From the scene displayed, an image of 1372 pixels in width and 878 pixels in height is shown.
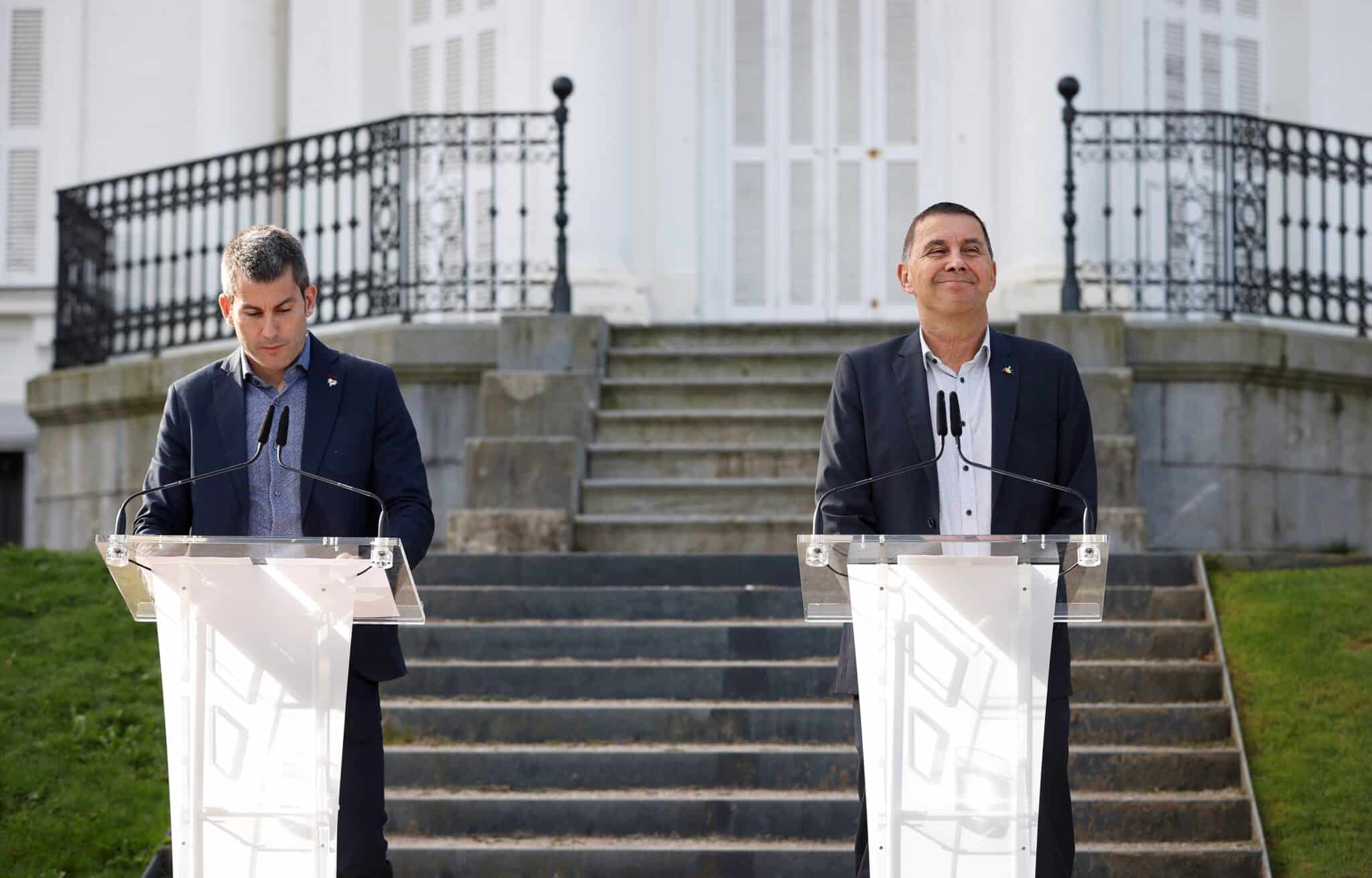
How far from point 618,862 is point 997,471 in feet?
9.23

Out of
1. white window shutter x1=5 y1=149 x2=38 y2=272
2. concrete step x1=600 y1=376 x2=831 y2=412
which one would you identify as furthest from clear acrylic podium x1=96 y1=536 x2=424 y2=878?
white window shutter x1=5 y1=149 x2=38 y2=272

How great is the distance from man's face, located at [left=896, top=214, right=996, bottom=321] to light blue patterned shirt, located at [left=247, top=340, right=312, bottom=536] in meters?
1.44

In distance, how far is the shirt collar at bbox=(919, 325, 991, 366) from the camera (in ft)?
14.7

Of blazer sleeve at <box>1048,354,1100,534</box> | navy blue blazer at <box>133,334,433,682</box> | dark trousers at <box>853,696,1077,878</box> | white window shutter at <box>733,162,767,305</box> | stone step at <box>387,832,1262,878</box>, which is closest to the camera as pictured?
dark trousers at <box>853,696,1077,878</box>

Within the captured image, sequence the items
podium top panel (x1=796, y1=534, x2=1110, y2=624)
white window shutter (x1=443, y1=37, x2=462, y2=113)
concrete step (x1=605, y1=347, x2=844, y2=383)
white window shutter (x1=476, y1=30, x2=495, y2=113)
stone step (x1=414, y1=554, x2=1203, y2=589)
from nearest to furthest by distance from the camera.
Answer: podium top panel (x1=796, y1=534, x2=1110, y2=624), stone step (x1=414, y1=554, x2=1203, y2=589), concrete step (x1=605, y1=347, x2=844, y2=383), white window shutter (x1=476, y1=30, x2=495, y2=113), white window shutter (x1=443, y1=37, x2=462, y2=113)

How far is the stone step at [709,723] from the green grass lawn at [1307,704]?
0.25m

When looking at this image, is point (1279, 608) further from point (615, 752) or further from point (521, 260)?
point (521, 260)

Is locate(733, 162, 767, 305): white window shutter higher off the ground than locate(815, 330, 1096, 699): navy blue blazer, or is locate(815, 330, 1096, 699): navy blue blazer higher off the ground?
locate(733, 162, 767, 305): white window shutter

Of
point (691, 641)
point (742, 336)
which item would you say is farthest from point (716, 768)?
point (742, 336)

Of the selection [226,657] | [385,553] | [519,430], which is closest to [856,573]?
[385,553]

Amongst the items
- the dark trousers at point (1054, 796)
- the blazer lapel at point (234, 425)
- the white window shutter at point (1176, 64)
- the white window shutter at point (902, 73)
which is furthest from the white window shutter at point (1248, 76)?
the blazer lapel at point (234, 425)

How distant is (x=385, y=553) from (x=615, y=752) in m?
3.38

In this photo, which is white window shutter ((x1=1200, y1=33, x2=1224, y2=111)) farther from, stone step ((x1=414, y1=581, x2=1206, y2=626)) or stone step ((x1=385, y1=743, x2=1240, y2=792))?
stone step ((x1=385, y1=743, x2=1240, y2=792))

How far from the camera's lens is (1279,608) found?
818 cm
